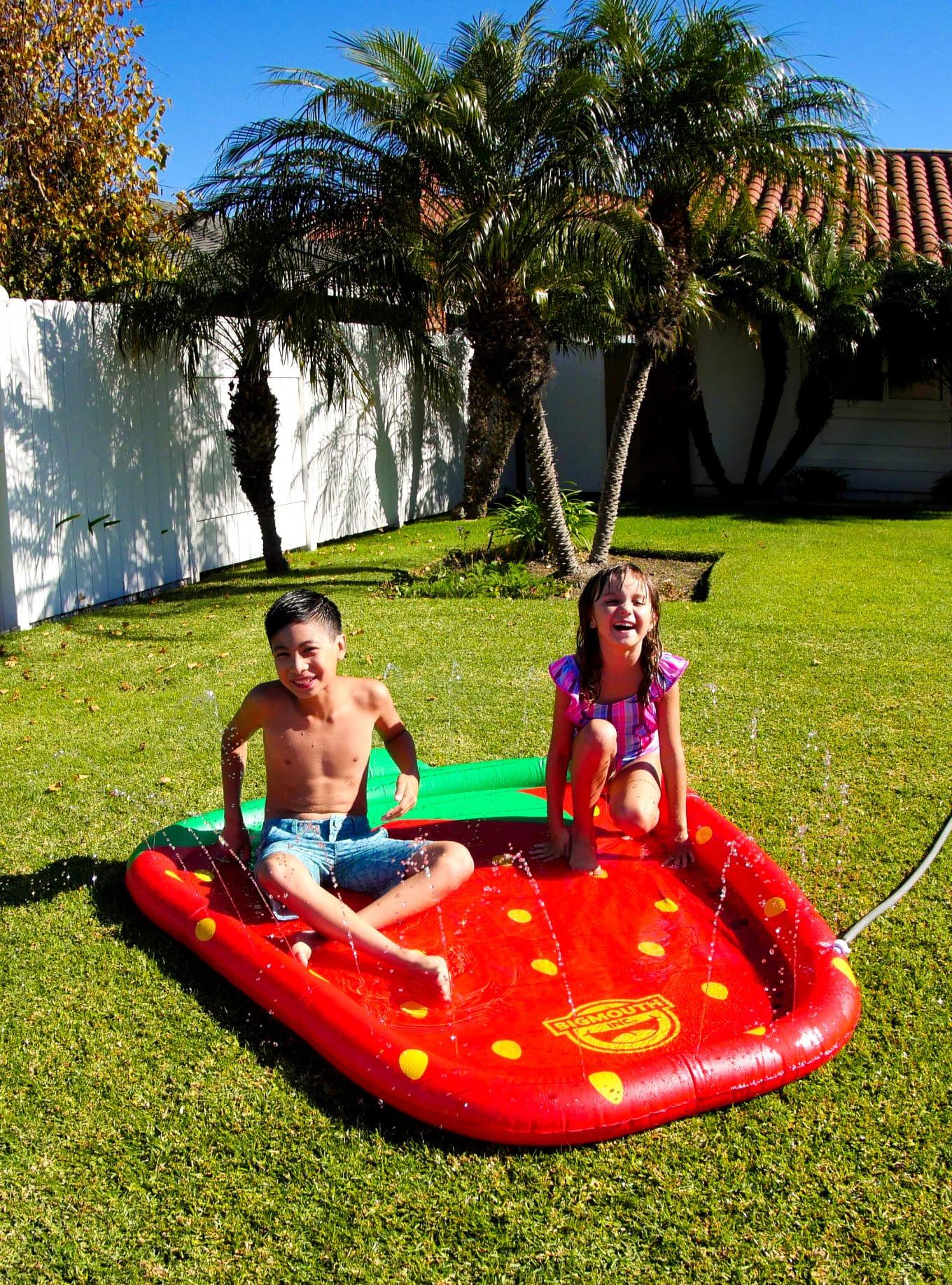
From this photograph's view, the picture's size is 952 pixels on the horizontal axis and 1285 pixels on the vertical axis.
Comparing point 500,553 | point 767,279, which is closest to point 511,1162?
point 500,553

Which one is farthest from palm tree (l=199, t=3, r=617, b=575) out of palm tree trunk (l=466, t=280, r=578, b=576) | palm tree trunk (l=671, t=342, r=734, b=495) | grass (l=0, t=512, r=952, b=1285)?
palm tree trunk (l=671, t=342, r=734, b=495)

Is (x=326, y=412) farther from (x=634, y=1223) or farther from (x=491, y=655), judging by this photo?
(x=634, y=1223)

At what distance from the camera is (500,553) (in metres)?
11.8

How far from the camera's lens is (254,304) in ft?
A: 32.1

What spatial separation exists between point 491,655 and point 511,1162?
500 cm

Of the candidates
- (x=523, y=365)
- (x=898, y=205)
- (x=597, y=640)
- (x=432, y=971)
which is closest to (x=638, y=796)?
(x=597, y=640)

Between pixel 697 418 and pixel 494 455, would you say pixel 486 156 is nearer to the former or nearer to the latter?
pixel 494 455

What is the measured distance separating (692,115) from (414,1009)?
835cm

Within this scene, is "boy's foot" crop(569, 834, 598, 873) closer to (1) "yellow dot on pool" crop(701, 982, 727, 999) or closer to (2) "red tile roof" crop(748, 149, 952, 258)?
(1) "yellow dot on pool" crop(701, 982, 727, 999)

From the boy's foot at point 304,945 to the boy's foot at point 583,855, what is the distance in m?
0.96

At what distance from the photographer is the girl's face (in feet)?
12.9

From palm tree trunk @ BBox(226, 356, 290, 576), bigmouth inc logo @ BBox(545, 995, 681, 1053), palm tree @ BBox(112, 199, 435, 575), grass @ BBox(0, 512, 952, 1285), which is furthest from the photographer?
palm tree trunk @ BBox(226, 356, 290, 576)

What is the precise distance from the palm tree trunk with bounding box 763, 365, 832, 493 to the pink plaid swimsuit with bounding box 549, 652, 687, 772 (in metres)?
13.3

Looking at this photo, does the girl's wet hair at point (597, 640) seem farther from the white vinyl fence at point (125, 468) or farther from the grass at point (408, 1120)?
the white vinyl fence at point (125, 468)
